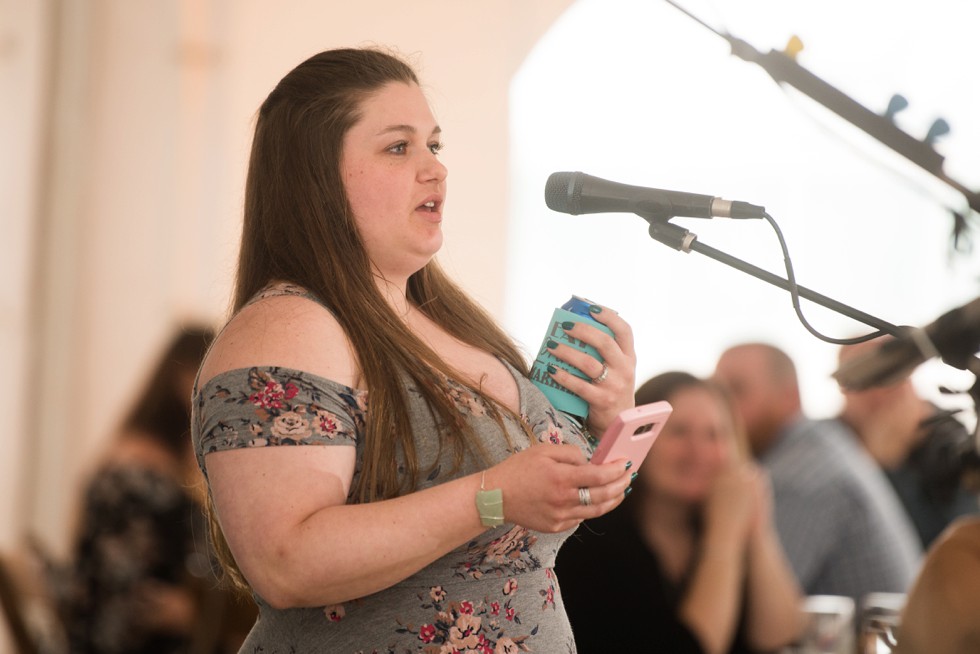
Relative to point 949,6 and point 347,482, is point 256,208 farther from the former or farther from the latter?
point 949,6

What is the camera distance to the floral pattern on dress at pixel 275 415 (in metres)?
1.15

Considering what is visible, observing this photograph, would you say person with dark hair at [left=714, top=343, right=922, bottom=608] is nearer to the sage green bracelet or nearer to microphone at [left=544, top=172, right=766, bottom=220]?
microphone at [left=544, top=172, right=766, bottom=220]

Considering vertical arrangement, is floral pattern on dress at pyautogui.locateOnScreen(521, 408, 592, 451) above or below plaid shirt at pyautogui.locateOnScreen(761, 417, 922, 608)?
above

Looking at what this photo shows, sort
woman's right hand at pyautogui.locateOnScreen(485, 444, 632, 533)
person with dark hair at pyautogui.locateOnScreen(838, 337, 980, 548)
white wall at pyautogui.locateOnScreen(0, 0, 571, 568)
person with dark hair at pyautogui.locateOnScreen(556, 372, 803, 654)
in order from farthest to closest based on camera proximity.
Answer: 1. white wall at pyautogui.locateOnScreen(0, 0, 571, 568)
2. person with dark hair at pyautogui.locateOnScreen(838, 337, 980, 548)
3. person with dark hair at pyautogui.locateOnScreen(556, 372, 803, 654)
4. woman's right hand at pyautogui.locateOnScreen(485, 444, 632, 533)

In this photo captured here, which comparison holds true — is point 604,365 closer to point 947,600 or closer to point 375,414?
point 375,414

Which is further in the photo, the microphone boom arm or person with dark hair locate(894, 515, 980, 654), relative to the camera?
person with dark hair locate(894, 515, 980, 654)

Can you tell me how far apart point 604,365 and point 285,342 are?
15.0 inches

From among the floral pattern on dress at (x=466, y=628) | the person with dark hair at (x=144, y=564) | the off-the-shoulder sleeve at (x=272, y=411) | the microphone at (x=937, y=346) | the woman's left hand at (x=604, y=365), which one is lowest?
the person with dark hair at (x=144, y=564)

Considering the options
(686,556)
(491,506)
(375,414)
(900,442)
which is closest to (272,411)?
(375,414)

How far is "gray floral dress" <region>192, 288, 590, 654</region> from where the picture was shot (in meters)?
1.17

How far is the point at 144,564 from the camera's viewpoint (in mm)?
2973

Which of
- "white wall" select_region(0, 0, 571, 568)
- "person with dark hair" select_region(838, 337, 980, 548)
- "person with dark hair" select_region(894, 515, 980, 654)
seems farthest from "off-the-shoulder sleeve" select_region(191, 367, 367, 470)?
"white wall" select_region(0, 0, 571, 568)

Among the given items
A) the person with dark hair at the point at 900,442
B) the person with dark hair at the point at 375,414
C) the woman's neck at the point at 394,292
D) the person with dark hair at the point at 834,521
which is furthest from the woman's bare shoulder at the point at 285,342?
the person with dark hair at the point at 900,442

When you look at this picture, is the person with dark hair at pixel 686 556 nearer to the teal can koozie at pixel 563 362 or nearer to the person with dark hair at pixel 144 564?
the teal can koozie at pixel 563 362
